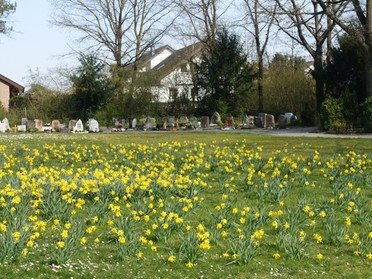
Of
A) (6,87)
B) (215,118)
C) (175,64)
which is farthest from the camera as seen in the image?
(175,64)

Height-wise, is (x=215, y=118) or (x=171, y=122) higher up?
(x=215, y=118)

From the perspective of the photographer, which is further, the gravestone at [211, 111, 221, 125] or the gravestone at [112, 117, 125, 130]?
the gravestone at [211, 111, 221, 125]

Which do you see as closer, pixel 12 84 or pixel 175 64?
pixel 12 84

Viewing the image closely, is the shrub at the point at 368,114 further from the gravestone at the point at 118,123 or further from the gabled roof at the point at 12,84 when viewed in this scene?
the gabled roof at the point at 12,84

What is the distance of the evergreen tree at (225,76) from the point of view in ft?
125

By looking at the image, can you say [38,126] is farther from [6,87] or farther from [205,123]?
[6,87]

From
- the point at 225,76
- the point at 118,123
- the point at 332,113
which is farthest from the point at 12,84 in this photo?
the point at 332,113

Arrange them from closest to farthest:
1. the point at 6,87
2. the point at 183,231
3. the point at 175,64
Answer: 1. the point at 183,231
2. the point at 6,87
3. the point at 175,64

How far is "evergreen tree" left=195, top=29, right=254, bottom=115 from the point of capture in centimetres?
3806

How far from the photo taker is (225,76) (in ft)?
125

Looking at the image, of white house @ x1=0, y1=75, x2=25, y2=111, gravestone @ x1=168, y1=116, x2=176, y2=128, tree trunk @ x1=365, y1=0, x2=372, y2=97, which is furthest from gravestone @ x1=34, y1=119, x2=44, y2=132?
tree trunk @ x1=365, y1=0, x2=372, y2=97

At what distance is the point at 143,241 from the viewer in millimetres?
5031

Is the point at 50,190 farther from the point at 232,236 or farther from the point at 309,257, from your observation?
the point at 309,257

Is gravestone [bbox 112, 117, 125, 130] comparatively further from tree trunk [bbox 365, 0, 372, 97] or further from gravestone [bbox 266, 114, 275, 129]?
tree trunk [bbox 365, 0, 372, 97]
